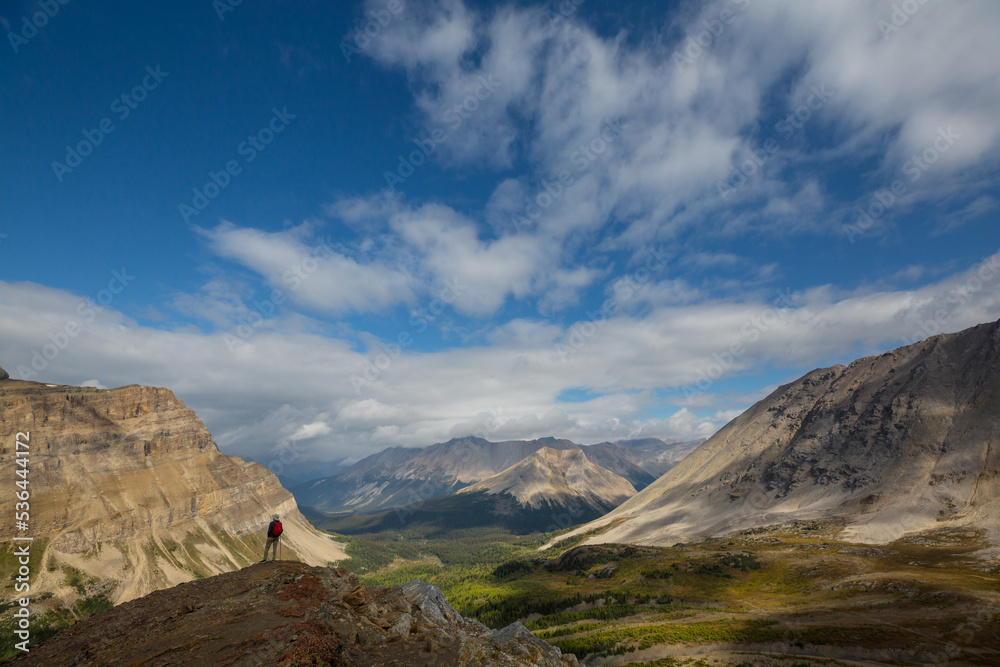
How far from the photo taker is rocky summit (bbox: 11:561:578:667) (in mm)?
18938

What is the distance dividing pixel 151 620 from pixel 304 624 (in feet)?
42.2

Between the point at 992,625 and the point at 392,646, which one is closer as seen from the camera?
the point at 392,646

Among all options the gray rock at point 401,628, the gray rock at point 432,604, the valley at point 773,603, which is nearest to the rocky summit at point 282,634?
the gray rock at point 401,628

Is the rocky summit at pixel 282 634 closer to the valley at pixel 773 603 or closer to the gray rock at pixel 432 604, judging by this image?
the gray rock at pixel 432 604

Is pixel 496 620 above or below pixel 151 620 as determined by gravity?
below

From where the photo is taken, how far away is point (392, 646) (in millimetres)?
21625

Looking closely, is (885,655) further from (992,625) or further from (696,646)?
(696,646)

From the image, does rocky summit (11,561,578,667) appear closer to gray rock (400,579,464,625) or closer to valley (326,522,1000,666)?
gray rock (400,579,464,625)

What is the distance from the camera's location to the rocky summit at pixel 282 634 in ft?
62.1

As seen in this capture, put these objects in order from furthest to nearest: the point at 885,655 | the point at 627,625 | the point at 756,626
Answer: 1. the point at 627,625
2. the point at 756,626
3. the point at 885,655

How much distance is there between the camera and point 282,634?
64.0 ft

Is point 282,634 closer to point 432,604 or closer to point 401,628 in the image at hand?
point 401,628

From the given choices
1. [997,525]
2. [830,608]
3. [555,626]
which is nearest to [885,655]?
[830,608]

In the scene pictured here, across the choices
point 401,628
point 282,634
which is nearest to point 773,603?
point 401,628
